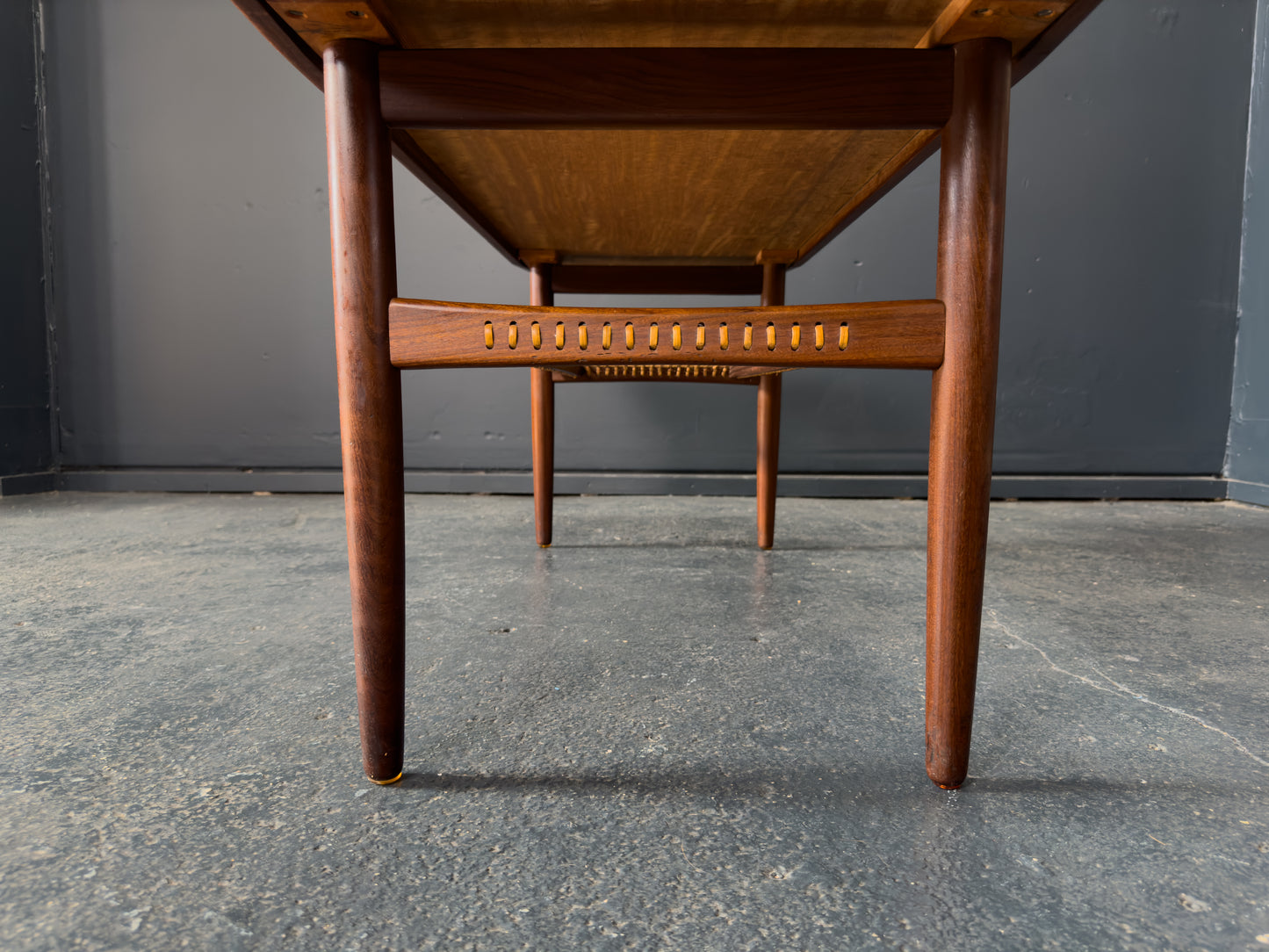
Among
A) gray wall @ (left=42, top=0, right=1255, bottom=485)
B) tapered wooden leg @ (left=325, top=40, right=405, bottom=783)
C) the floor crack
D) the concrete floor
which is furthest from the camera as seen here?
gray wall @ (left=42, top=0, right=1255, bottom=485)

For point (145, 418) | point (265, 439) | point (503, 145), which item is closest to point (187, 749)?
point (503, 145)

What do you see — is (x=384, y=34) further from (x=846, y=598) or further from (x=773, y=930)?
(x=846, y=598)

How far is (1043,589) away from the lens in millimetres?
1129

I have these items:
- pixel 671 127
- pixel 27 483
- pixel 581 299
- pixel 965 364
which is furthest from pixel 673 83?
pixel 27 483

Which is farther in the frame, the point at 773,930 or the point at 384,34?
the point at 384,34

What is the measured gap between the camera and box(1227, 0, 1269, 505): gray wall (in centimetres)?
201

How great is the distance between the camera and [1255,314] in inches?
80.8

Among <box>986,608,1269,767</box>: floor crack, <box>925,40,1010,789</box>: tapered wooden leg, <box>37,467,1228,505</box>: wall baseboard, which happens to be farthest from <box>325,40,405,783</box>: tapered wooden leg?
<box>37,467,1228,505</box>: wall baseboard

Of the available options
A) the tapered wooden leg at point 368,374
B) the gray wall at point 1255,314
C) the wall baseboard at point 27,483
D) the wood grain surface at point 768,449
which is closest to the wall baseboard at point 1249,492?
the gray wall at point 1255,314

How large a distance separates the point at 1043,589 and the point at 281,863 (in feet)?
3.76

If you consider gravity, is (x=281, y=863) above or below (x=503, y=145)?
below

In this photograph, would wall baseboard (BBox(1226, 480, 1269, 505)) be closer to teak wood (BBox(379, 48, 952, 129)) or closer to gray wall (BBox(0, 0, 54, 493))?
teak wood (BBox(379, 48, 952, 129))

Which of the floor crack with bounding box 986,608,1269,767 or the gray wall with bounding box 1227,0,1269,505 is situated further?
the gray wall with bounding box 1227,0,1269,505

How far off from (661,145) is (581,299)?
4.31 feet
